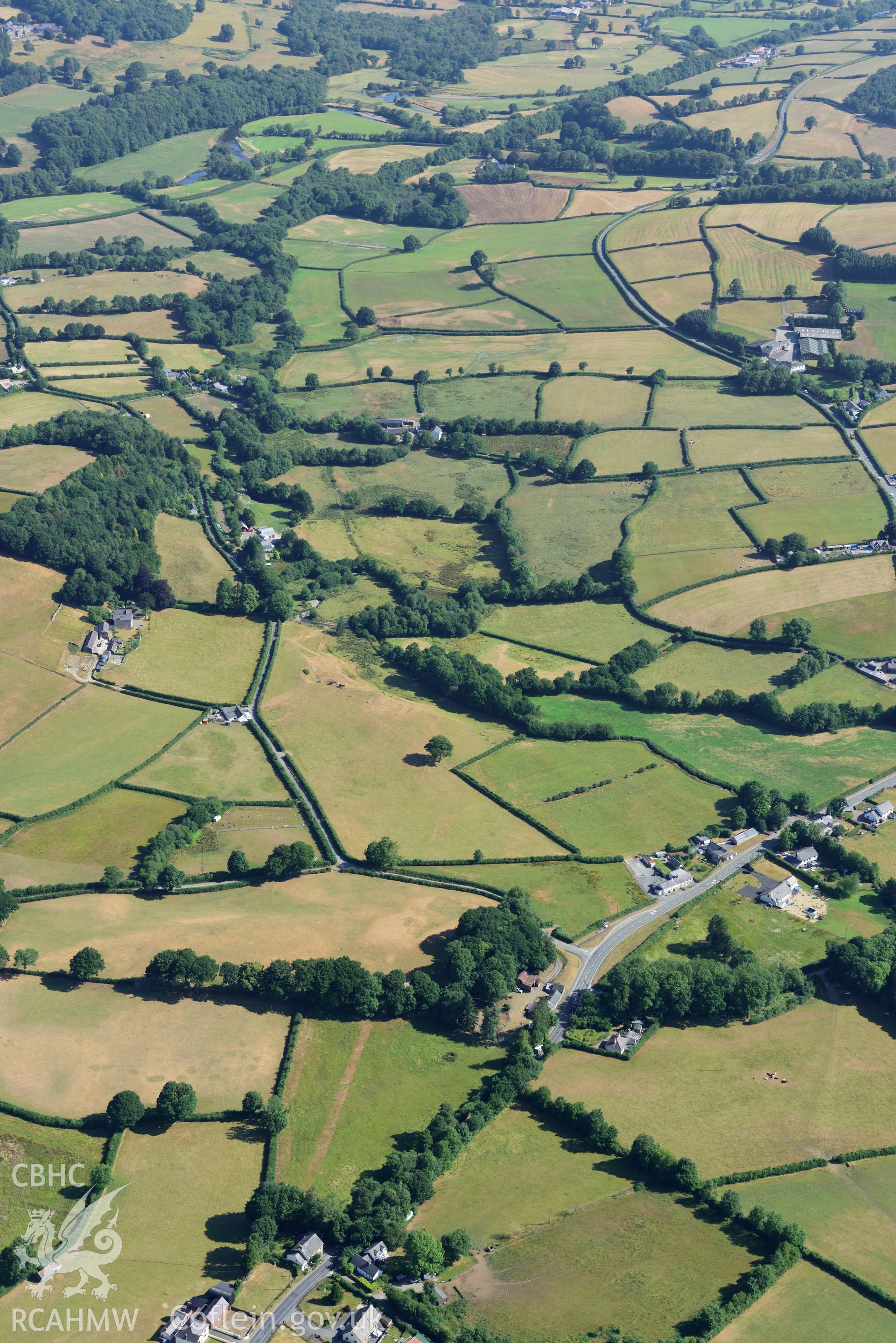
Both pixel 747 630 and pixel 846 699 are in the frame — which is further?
pixel 747 630

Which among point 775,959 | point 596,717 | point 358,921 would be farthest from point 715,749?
point 358,921

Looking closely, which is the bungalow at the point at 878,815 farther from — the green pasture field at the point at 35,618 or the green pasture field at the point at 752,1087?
the green pasture field at the point at 35,618

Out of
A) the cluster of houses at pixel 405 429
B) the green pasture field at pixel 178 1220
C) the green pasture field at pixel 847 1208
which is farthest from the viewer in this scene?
the cluster of houses at pixel 405 429

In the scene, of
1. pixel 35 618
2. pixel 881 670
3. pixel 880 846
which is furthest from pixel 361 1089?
pixel 881 670

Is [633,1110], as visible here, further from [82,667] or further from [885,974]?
[82,667]

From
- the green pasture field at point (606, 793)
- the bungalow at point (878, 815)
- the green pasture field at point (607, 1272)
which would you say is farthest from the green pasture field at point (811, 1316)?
the bungalow at point (878, 815)

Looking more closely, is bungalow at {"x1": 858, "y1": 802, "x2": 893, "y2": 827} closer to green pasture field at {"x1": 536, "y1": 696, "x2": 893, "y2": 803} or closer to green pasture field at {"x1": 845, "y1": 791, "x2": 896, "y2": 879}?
green pasture field at {"x1": 845, "y1": 791, "x2": 896, "y2": 879}
